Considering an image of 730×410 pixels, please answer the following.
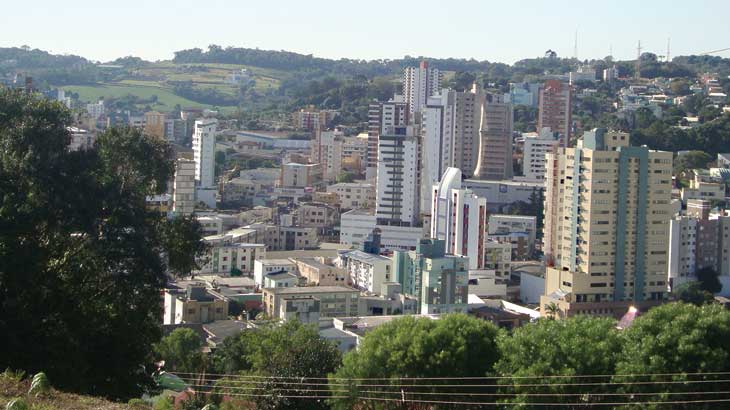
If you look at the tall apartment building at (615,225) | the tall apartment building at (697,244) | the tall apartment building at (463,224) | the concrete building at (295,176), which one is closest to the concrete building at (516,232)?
the tall apartment building at (463,224)

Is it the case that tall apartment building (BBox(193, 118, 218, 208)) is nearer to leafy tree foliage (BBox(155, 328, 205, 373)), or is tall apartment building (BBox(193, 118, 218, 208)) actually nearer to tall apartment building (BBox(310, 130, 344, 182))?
tall apartment building (BBox(310, 130, 344, 182))

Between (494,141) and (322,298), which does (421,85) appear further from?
(322,298)

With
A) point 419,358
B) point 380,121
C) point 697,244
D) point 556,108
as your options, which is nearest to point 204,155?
point 380,121

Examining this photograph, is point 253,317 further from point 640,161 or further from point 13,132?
point 13,132

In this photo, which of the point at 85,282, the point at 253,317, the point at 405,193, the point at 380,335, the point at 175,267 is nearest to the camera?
the point at 85,282

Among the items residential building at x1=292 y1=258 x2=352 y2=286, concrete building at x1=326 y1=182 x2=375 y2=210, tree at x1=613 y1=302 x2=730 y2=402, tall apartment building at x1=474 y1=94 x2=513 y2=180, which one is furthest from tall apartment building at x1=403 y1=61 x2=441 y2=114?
tree at x1=613 y1=302 x2=730 y2=402

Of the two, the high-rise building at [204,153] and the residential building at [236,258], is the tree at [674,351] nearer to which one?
the residential building at [236,258]

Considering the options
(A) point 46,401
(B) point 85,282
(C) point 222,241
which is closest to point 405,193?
(C) point 222,241
